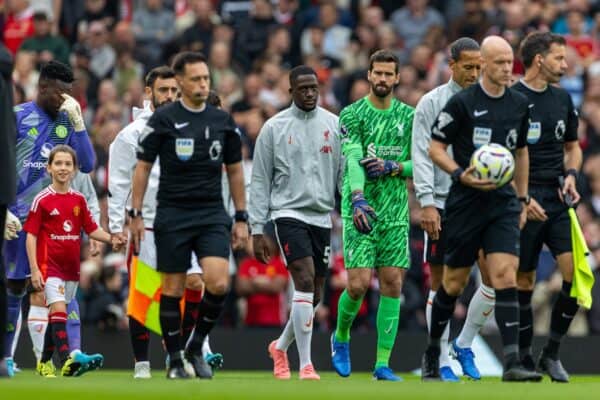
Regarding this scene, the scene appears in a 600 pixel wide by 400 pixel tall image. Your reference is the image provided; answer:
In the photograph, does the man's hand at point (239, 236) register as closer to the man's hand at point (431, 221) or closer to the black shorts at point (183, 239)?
the black shorts at point (183, 239)

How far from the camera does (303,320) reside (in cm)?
1530

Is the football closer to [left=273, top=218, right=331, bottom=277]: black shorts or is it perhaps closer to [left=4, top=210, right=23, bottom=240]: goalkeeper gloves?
[left=273, top=218, right=331, bottom=277]: black shorts

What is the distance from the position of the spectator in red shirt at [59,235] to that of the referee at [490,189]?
3.80 metres

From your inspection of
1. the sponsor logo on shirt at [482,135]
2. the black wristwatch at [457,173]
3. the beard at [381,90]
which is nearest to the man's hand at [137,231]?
the black wristwatch at [457,173]

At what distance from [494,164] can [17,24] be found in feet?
47.6

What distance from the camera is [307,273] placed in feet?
49.9

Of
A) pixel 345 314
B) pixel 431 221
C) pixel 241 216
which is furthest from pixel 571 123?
pixel 241 216

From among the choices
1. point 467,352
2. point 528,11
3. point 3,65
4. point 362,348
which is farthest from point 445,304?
point 528,11

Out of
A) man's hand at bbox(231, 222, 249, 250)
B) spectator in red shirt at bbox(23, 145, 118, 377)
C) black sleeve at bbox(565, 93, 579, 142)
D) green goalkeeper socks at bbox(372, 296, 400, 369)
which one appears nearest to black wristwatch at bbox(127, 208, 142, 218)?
man's hand at bbox(231, 222, 249, 250)

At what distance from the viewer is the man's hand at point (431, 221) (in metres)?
14.5

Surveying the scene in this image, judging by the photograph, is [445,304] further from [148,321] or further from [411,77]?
[411,77]

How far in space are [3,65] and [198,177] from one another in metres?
2.04

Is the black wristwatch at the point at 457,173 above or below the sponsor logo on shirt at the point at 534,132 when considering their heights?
below

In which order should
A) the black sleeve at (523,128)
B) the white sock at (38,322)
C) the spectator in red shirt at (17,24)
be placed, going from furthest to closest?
1. the spectator in red shirt at (17,24)
2. the white sock at (38,322)
3. the black sleeve at (523,128)
